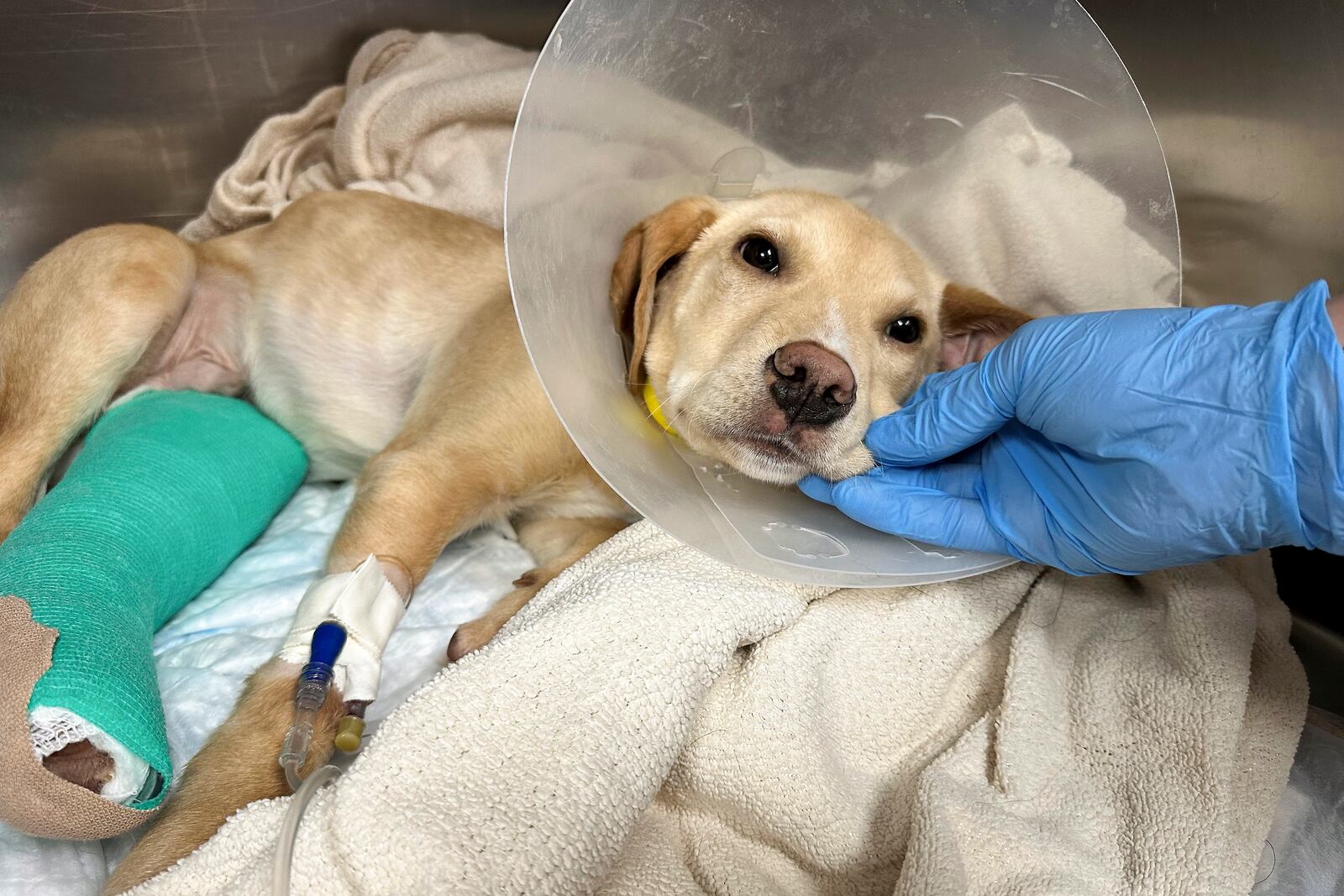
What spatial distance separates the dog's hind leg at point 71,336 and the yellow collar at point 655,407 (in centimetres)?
152

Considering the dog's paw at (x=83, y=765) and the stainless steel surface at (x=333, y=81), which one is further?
the stainless steel surface at (x=333, y=81)

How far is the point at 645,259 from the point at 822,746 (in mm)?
1172

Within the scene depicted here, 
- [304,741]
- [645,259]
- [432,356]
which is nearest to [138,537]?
[304,741]

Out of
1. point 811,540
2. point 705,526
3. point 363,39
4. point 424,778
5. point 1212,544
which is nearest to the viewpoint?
point 424,778

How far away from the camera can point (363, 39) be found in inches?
136

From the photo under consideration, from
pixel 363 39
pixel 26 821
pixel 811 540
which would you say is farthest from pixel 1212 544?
pixel 363 39

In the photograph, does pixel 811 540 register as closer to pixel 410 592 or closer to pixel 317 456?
pixel 410 592

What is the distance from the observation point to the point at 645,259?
219 centimetres

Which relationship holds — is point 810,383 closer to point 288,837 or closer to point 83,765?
point 288,837

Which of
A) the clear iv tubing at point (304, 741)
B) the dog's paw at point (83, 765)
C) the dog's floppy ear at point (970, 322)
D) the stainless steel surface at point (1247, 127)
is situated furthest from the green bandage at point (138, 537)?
the stainless steel surface at point (1247, 127)

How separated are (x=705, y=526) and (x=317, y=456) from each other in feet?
5.14

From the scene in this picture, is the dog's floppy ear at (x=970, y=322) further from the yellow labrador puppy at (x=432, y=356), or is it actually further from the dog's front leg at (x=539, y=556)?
the dog's front leg at (x=539, y=556)

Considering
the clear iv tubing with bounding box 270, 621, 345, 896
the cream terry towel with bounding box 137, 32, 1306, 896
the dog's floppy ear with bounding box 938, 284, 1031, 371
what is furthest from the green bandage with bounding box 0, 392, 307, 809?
the dog's floppy ear with bounding box 938, 284, 1031, 371

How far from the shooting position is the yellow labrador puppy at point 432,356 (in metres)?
1.96
